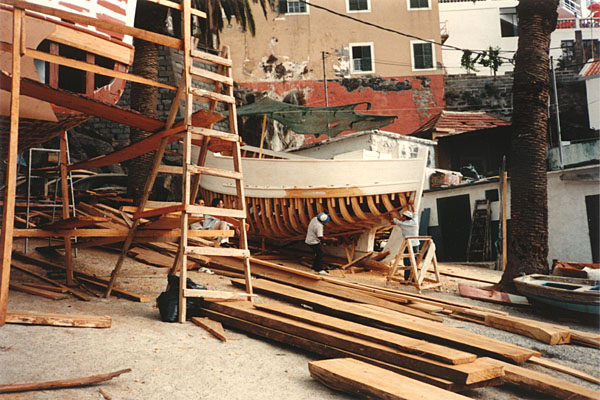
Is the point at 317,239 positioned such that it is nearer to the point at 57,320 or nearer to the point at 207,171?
the point at 207,171

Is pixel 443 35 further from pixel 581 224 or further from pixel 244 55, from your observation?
A: pixel 581 224

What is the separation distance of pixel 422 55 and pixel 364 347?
75.9ft

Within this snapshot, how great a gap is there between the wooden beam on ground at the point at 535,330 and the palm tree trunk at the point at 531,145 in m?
3.12

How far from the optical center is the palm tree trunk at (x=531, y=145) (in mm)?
8047

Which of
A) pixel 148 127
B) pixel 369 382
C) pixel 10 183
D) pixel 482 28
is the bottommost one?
pixel 369 382

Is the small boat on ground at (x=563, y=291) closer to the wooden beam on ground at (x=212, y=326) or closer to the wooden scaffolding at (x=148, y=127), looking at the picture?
the wooden scaffolding at (x=148, y=127)

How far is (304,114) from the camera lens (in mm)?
14148

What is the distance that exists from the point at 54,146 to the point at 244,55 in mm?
11214

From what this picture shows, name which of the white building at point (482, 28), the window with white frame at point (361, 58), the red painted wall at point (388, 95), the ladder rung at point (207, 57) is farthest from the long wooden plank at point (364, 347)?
the white building at point (482, 28)

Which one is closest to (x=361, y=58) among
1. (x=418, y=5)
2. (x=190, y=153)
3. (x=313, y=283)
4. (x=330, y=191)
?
(x=418, y=5)

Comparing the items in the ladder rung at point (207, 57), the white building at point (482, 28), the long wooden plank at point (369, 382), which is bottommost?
the long wooden plank at point (369, 382)

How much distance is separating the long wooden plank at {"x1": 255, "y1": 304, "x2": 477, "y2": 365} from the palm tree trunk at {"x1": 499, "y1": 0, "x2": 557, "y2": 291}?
17.5 feet

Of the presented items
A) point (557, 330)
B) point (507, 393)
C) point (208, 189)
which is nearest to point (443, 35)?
point (208, 189)

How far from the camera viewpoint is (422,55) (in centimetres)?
2411
